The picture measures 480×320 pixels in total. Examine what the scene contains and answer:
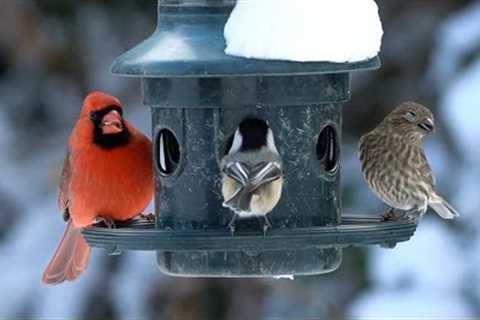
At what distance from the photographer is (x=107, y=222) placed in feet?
28.2

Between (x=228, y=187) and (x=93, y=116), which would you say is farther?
(x=93, y=116)

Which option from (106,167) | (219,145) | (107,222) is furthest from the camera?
(106,167)

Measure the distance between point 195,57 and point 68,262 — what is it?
1.81m

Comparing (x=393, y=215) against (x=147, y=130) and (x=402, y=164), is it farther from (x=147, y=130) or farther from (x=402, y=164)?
(x=147, y=130)

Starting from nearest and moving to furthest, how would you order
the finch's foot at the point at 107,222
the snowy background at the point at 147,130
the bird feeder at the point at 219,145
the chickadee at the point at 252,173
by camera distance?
the chickadee at the point at 252,173
the bird feeder at the point at 219,145
the finch's foot at the point at 107,222
the snowy background at the point at 147,130

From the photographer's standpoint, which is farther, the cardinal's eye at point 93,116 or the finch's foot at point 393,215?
the cardinal's eye at point 93,116

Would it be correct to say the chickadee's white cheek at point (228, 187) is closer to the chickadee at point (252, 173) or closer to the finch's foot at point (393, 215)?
the chickadee at point (252, 173)

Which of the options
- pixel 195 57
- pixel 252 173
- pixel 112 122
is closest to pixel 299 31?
pixel 195 57

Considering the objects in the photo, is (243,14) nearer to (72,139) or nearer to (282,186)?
(282,186)

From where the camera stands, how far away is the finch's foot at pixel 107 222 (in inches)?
336

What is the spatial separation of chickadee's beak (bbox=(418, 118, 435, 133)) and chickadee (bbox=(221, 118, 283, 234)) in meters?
1.23

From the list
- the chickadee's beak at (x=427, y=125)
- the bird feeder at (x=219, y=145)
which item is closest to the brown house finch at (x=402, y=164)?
the chickadee's beak at (x=427, y=125)

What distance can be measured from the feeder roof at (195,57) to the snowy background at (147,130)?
12.3 feet

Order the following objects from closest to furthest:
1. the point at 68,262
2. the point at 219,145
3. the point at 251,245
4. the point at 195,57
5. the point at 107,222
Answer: the point at 251,245 → the point at 195,57 → the point at 219,145 → the point at 107,222 → the point at 68,262
